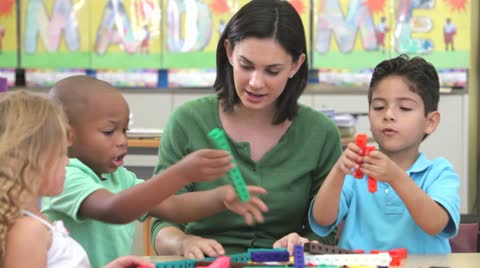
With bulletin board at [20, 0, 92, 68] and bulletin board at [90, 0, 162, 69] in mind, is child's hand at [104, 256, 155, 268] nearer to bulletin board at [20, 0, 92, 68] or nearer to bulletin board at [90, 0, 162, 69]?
bulletin board at [90, 0, 162, 69]

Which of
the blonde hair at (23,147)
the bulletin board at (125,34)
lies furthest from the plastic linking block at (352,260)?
the bulletin board at (125,34)

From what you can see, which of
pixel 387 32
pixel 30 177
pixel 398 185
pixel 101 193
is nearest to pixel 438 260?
pixel 398 185

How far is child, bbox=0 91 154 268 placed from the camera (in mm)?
1314

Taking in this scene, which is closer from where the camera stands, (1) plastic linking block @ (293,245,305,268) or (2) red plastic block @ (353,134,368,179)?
(1) plastic linking block @ (293,245,305,268)

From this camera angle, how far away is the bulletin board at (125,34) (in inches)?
226

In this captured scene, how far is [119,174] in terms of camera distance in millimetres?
1994

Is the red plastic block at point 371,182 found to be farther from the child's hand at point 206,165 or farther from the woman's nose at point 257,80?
the child's hand at point 206,165

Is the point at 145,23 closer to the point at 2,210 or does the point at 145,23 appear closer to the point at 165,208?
the point at 165,208

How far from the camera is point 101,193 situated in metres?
1.66

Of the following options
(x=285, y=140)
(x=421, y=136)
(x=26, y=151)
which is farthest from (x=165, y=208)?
(x=421, y=136)

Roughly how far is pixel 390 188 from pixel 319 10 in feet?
12.4

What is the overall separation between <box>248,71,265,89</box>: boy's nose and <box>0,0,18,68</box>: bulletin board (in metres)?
4.34

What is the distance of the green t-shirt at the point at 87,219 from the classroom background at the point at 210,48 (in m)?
3.50

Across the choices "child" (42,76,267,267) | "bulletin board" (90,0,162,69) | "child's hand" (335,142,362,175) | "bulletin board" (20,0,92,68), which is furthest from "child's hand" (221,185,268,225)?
"bulletin board" (20,0,92,68)
